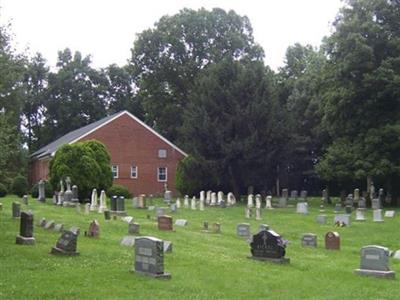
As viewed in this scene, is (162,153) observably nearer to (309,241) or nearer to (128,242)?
(309,241)

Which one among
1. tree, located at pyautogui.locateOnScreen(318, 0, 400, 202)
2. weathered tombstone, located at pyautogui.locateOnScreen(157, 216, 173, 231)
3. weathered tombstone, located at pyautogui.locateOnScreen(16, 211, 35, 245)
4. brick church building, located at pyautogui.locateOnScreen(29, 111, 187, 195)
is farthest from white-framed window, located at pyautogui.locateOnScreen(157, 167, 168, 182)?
weathered tombstone, located at pyautogui.locateOnScreen(16, 211, 35, 245)

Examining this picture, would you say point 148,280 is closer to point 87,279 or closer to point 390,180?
point 87,279

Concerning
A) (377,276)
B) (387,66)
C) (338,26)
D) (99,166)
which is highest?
(338,26)

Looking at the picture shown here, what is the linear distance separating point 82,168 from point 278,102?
16982mm

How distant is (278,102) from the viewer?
49719mm

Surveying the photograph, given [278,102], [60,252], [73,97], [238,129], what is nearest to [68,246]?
[60,252]

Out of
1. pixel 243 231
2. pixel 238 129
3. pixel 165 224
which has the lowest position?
pixel 243 231

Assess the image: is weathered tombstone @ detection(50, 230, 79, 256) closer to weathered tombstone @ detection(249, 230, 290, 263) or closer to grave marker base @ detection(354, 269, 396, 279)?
weathered tombstone @ detection(249, 230, 290, 263)

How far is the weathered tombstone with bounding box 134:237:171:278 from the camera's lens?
1263 centimetres

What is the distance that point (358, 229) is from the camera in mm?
26578

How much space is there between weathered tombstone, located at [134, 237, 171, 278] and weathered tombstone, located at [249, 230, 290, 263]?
159 inches

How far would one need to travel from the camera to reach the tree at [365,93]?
4181cm

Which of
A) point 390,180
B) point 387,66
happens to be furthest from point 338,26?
point 390,180

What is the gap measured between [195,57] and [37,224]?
47.7 meters
